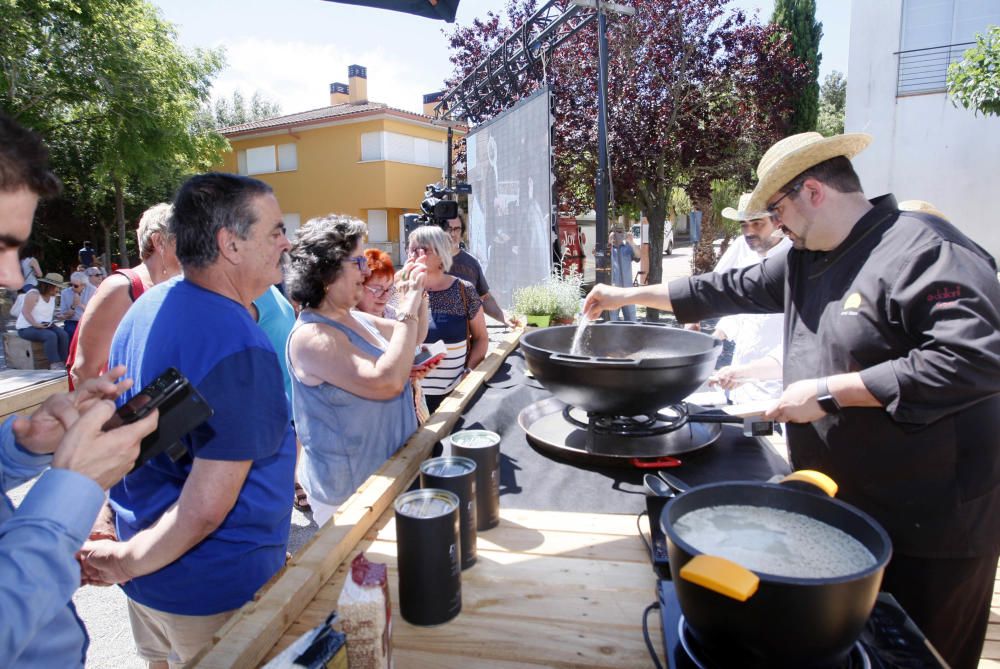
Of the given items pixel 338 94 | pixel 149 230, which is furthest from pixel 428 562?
pixel 338 94

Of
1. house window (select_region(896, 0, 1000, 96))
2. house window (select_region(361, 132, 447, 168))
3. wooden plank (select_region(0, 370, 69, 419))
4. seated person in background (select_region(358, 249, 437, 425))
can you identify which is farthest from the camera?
house window (select_region(361, 132, 447, 168))

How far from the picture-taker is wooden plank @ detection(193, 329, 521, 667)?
94cm

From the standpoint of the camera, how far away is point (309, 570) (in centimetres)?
115

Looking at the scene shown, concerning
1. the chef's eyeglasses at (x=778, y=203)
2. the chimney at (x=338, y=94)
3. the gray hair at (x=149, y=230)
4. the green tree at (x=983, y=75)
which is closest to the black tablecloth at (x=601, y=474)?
the chef's eyeglasses at (x=778, y=203)

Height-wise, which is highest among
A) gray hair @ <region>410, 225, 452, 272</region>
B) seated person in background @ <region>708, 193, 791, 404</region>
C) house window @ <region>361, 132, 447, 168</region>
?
house window @ <region>361, 132, 447, 168</region>

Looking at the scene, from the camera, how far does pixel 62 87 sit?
39.7 ft

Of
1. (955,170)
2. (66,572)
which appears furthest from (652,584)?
(955,170)

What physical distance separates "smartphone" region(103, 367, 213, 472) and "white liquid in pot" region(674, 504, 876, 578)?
2.58 feet

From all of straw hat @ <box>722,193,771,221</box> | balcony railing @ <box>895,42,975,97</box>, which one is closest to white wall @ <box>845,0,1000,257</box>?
balcony railing @ <box>895,42,975,97</box>

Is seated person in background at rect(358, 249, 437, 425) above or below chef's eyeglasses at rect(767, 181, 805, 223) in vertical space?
below

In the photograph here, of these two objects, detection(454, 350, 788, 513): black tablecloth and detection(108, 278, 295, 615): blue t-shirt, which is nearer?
detection(108, 278, 295, 615): blue t-shirt

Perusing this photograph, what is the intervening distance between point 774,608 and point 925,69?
1331 centimetres

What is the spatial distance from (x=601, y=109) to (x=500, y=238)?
9.82 feet

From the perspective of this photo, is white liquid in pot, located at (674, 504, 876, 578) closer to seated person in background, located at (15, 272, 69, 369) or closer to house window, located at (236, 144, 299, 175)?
seated person in background, located at (15, 272, 69, 369)
